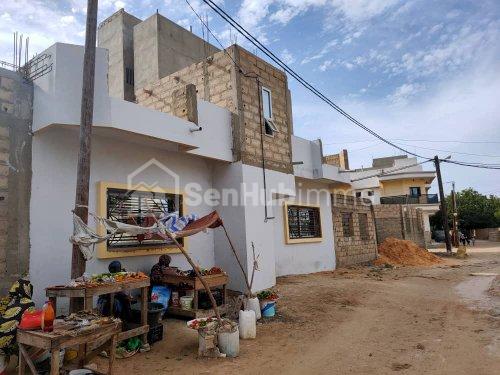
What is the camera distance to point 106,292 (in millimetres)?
Answer: 5070

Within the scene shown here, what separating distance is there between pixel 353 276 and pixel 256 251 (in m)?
5.35

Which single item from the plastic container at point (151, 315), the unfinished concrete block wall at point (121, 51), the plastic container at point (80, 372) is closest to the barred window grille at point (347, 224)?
the unfinished concrete block wall at point (121, 51)

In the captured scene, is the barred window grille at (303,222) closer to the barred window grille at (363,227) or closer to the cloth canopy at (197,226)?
the barred window grille at (363,227)

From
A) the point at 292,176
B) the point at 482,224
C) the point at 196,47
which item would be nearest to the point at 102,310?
the point at 292,176

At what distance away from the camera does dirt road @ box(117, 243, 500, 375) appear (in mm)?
4891

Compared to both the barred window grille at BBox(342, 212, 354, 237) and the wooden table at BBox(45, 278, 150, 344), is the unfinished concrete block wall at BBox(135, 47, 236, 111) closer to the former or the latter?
the wooden table at BBox(45, 278, 150, 344)

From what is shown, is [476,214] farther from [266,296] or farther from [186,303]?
[186,303]

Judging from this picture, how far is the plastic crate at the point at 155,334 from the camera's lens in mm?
5891

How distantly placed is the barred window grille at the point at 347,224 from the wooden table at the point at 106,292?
12114 mm

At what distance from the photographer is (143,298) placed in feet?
18.8

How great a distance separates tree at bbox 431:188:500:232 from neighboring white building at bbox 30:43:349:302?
130ft

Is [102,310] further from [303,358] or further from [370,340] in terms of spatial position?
[370,340]

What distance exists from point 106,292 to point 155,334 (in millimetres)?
1393

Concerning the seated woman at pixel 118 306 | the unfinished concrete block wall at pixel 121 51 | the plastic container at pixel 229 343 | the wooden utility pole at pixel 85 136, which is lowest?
the plastic container at pixel 229 343
